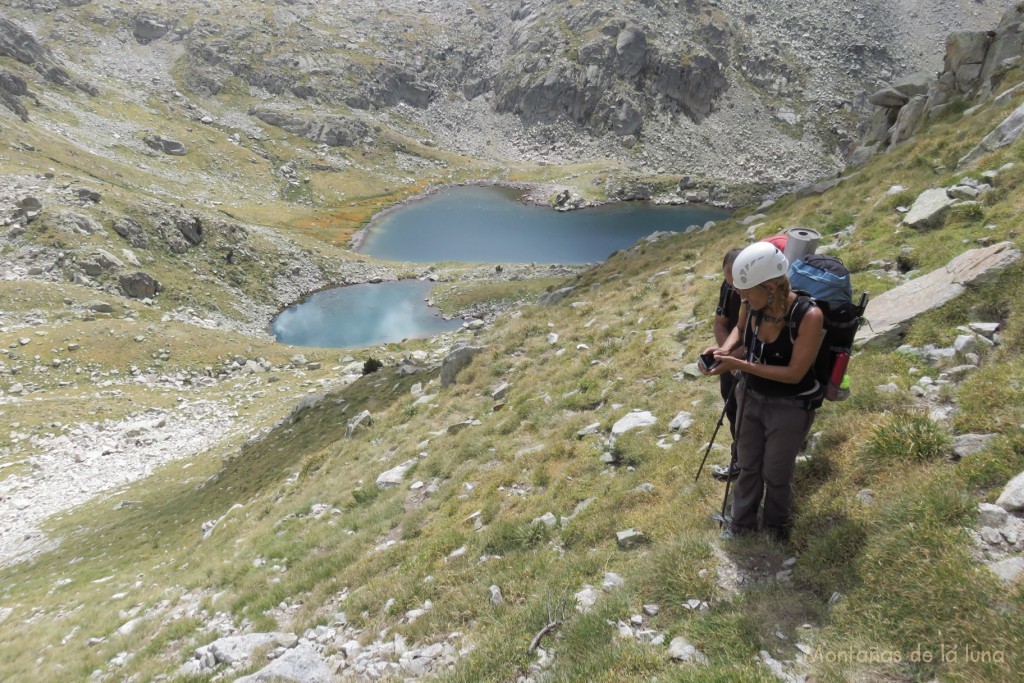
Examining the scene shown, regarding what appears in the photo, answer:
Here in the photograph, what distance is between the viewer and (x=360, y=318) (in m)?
69.2

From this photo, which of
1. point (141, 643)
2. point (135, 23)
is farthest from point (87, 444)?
point (135, 23)

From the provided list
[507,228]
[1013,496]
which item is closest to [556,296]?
[1013,496]

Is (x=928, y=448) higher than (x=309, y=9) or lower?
lower

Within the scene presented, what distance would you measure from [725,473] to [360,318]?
6608 cm

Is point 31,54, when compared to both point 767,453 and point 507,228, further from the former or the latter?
point 767,453

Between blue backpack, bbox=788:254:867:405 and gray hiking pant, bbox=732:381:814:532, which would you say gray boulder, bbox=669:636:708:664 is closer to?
gray hiking pant, bbox=732:381:814:532

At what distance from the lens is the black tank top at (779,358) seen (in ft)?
19.0

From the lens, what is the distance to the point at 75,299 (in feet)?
151

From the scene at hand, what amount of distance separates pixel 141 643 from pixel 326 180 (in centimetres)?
13080

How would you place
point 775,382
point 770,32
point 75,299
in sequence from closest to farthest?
point 775,382 → point 75,299 → point 770,32

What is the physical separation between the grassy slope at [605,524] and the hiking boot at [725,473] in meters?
0.33

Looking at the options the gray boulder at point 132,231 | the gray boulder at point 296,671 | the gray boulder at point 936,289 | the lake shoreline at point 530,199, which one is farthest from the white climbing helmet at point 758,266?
the lake shoreline at point 530,199

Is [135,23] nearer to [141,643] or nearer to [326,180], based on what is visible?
[326,180]

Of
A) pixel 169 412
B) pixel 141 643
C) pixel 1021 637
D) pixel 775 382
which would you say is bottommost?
pixel 169 412
